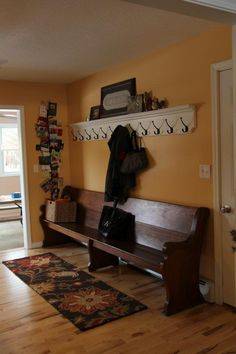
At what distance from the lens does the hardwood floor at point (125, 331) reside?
250 cm

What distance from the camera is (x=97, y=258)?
405cm

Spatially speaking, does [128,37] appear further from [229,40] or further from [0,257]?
[0,257]

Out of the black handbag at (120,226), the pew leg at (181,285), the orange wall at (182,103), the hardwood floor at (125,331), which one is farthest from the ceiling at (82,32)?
the hardwood floor at (125,331)

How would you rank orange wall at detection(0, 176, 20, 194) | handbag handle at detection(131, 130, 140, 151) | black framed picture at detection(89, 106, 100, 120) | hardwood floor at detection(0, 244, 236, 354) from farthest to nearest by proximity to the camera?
orange wall at detection(0, 176, 20, 194) → black framed picture at detection(89, 106, 100, 120) → handbag handle at detection(131, 130, 140, 151) → hardwood floor at detection(0, 244, 236, 354)

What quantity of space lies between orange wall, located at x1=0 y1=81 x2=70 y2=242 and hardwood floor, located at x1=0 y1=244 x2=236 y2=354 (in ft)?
6.13

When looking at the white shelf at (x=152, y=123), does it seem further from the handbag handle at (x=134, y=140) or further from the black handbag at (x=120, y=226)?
the black handbag at (x=120, y=226)

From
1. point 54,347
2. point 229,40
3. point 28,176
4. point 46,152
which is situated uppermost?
point 229,40

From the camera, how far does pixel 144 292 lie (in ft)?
11.3

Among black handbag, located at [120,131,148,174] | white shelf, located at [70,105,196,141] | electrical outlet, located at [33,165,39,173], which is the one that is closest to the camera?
white shelf, located at [70,105,196,141]

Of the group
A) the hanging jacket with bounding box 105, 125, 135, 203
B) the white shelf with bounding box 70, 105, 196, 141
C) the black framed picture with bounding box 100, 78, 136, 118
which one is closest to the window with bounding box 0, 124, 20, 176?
the white shelf with bounding box 70, 105, 196, 141

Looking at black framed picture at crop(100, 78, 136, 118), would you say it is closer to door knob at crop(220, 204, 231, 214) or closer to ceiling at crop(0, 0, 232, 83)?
ceiling at crop(0, 0, 232, 83)

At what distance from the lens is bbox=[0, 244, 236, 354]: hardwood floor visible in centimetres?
250

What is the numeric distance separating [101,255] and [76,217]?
1.00 metres

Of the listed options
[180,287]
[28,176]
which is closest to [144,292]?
[180,287]
